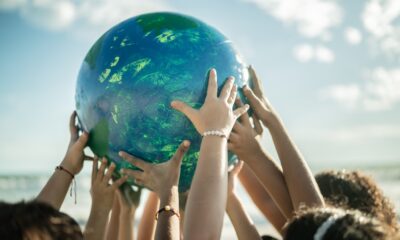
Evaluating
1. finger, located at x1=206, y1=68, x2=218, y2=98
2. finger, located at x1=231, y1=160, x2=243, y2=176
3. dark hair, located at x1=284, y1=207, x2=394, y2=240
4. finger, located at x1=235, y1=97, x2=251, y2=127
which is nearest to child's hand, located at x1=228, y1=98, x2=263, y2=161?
finger, located at x1=235, y1=97, x2=251, y2=127

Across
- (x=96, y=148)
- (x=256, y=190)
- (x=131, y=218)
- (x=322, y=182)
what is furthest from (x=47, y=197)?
(x=322, y=182)

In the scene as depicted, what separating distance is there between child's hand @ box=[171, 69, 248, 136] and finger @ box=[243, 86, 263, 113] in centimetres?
17

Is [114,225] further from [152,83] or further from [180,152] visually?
[152,83]

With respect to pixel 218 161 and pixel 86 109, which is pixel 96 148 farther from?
pixel 218 161

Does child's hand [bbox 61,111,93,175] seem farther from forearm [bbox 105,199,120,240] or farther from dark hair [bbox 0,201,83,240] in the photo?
dark hair [bbox 0,201,83,240]

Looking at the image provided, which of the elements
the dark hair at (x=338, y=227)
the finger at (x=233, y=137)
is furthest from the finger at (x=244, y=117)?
the dark hair at (x=338, y=227)

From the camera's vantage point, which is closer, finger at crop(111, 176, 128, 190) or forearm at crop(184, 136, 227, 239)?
forearm at crop(184, 136, 227, 239)

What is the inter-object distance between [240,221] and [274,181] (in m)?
0.65

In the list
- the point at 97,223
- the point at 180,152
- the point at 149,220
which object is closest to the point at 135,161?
the point at 180,152

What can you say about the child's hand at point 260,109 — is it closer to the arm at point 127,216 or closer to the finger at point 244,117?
the finger at point 244,117

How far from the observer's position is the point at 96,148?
3.38 meters

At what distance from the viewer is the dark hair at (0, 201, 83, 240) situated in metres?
2.09

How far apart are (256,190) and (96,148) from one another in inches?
59.9

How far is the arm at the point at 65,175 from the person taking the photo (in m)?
3.28
